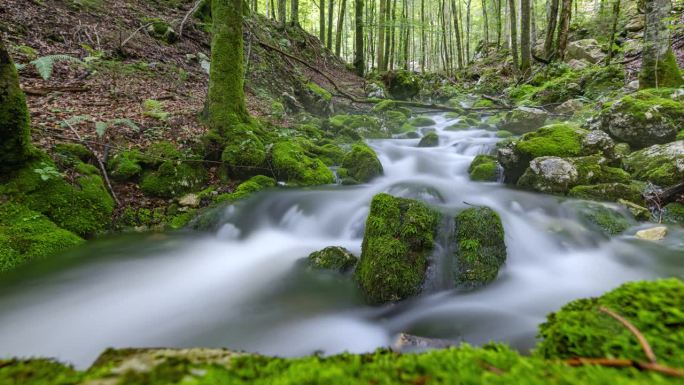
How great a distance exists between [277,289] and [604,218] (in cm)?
496

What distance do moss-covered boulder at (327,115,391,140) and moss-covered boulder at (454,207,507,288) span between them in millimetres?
7080

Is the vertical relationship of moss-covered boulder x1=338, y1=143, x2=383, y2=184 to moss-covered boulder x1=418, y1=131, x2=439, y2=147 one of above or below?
below

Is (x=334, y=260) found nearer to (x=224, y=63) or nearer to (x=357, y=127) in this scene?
(x=224, y=63)

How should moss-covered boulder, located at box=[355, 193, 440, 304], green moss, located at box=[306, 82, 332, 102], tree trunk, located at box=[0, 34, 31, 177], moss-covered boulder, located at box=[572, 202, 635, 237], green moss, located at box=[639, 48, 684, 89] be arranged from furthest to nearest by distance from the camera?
green moss, located at box=[306, 82, 332, 102], green moss, located at box=[639, 48, 684, 89], moss-covered boulder, located at box=[572, 202, 635, 237], tree trunk, located at box=[0, 34, 31, 177], moss-covered boulder, located at box=[355, 193, 440, 304]

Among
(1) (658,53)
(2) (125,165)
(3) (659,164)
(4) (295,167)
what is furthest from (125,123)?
(1) (658,53)

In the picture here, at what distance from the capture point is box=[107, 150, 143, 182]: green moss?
569cm

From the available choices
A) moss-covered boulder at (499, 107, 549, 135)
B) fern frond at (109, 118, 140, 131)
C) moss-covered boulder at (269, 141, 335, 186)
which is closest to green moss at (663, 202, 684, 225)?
moss-covered boulder at (269, 141, 335, 186)

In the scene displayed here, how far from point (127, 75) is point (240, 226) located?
19.3 feet

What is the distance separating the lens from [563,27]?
16.1 meters

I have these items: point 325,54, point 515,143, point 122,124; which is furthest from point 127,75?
point 325,54

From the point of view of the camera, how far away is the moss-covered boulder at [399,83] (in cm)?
1872

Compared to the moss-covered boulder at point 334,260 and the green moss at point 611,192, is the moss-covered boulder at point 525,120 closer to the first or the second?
the green moss at point 611,192

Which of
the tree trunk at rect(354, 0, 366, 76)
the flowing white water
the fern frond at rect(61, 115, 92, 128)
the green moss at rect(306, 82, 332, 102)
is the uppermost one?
the tree trunk at rect(354, 0, 366, 76)

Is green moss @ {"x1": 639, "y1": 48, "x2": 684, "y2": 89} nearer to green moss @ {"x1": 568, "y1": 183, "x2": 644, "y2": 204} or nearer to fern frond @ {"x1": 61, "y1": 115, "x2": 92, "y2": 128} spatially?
green moss @ {"x1": 568, "y1": 183, "x2": 644, "y2": 204}
